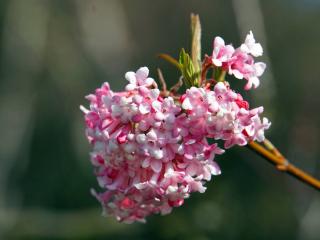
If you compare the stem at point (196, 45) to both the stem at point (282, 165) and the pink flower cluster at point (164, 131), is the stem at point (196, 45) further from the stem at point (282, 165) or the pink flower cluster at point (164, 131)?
the stem at point (282, 165)

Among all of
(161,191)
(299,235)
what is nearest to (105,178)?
(161,191)

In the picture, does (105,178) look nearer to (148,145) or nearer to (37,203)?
(148,145)

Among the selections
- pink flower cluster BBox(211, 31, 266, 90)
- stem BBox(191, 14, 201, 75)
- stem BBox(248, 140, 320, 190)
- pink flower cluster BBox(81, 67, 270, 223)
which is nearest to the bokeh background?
stem BBox(248, 140, 320, 190)

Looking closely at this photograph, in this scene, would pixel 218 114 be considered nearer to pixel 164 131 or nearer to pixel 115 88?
pixel 164 131

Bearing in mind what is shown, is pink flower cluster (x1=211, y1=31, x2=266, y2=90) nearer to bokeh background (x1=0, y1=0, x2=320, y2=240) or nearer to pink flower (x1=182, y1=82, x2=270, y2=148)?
pink flower (x1=182, y1=82, x2=270, y2=148)

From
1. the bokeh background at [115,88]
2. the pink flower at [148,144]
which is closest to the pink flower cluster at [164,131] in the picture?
the pink flower at [148,144]

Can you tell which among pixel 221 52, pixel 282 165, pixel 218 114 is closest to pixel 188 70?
pixel 221 52
